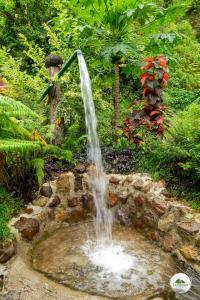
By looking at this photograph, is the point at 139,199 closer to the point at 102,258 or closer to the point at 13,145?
the point at 102,258

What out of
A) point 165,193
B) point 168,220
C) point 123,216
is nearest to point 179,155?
point 165,193

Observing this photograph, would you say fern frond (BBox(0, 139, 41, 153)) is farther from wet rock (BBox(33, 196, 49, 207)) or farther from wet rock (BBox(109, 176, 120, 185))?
wet rock (BBox(109, 176, 120, 185))

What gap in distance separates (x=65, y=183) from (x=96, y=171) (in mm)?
442

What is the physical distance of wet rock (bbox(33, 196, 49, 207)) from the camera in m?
4.43

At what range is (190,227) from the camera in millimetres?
3838

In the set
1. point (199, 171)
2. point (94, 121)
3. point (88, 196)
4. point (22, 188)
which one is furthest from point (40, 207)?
point (199, 171)

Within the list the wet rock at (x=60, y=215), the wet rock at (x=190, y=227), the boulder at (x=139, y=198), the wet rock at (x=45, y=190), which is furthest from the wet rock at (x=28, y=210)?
the wet rock at (x=190, y=227)

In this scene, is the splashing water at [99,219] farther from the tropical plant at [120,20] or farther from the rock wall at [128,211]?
the tropical plant at [120,20]

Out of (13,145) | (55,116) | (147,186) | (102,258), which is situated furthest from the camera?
(55,116)

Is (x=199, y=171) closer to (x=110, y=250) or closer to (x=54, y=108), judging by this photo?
(x=110, y=250)

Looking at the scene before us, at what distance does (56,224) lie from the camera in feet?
15.2

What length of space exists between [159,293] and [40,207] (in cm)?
178

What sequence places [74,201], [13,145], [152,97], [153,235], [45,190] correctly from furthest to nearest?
[152,97] < [74,201] < [45,190] < [153,235] < [13,145]

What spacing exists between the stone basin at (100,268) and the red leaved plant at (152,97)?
143 cm
